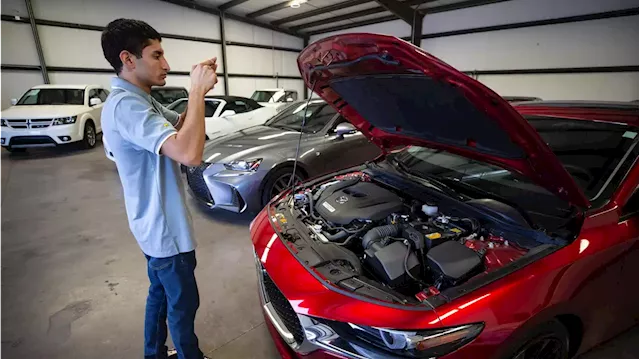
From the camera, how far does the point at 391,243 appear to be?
4.58ft

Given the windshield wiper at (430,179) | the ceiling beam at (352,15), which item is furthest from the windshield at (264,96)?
the windshield wiper at (430,179)

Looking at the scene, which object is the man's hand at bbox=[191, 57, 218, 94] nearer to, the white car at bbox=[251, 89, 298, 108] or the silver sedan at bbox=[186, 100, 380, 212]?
the silver sedan at bbox=[186, 100, 380, 212]

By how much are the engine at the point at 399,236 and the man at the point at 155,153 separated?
614 millimetres

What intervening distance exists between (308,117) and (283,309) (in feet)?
9.44

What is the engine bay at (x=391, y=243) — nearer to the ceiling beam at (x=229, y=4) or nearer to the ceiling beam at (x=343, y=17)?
the ceiling beam at (x=343, y=17)

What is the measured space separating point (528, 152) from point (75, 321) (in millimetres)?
2589

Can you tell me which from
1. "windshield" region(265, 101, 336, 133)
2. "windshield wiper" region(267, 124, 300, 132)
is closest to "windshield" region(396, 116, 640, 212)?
"windshield" region(265, 101, 336, 133)

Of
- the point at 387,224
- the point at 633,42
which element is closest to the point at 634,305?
the point at 387,224

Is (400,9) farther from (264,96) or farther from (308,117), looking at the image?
(308,117)

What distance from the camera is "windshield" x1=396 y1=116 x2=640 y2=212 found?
1480mm

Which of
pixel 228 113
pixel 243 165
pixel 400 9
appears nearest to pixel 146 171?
pixel 243 165

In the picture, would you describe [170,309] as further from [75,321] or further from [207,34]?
[207,34]

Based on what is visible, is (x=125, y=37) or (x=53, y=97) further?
(x=53, y=97)

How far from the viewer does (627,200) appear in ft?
4.62
